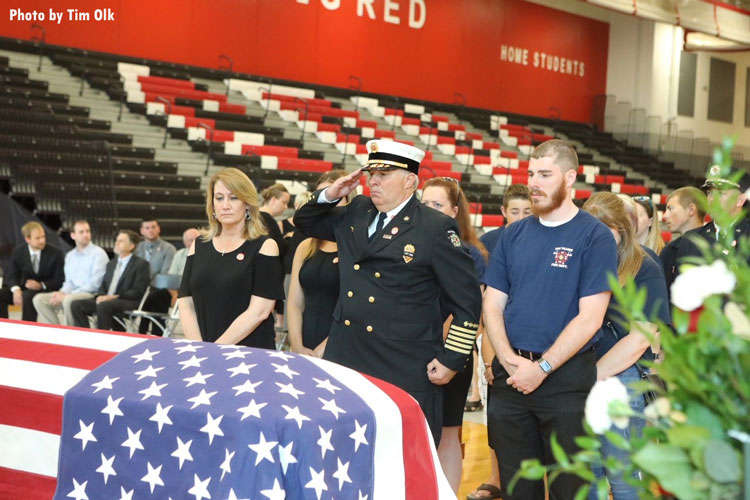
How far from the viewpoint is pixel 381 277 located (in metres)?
3.30

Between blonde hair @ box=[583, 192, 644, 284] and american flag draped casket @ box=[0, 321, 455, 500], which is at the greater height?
blonde hair @ box=[583, 192, 644, 284]

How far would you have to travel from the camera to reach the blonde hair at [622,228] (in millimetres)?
3387

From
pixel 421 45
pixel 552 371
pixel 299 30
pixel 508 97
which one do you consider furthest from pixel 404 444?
pixel 508 97

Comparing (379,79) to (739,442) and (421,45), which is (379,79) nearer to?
(421,45)

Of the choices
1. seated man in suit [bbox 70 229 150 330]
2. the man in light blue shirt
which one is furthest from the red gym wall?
seated man in suit [bbox 70 229 150 330]

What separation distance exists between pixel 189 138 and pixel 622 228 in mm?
11718

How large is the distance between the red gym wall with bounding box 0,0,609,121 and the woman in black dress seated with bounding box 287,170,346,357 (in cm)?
1331

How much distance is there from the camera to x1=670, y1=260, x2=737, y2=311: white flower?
104cm

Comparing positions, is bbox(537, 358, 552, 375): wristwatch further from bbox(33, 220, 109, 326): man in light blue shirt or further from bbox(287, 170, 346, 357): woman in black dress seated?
bbox(33, 220, 109, 326): man in light blue shirt

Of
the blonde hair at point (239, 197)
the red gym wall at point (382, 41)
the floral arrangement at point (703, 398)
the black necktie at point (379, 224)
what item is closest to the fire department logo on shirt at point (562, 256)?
the black necktie at point (379, 224)

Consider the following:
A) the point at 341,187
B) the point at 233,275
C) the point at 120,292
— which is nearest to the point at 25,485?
the point at 233,275

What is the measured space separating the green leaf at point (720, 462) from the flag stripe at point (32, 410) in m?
2.28

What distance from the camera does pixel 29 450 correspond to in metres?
2.88

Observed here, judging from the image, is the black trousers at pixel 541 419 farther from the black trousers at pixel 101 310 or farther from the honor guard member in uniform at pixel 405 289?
the black trousers at pixel 101 310
